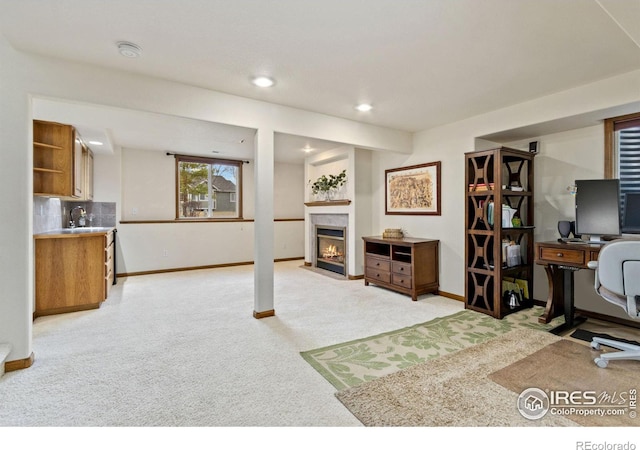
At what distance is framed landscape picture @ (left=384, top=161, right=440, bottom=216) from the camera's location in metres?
4.26

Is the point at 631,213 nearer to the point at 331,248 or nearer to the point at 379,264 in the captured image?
the point at 379,264

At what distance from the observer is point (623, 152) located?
304cm

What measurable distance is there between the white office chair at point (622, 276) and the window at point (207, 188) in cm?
586

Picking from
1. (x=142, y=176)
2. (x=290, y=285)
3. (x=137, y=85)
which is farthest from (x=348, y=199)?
(x=142, y=176)

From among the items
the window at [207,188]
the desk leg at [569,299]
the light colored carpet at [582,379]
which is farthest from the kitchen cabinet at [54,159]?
the desk leg at [569,299]

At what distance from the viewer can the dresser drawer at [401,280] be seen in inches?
158

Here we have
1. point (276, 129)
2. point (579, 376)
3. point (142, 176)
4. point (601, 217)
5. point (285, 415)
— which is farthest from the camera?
point (142, 176)

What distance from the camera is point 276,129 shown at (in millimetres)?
3299

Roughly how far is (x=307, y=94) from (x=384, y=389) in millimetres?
2615

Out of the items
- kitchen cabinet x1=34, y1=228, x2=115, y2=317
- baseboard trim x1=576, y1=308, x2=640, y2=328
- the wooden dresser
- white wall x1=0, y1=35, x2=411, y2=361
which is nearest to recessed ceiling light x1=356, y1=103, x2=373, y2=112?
white wall x1=0, y1=35, x2=411, y2=361

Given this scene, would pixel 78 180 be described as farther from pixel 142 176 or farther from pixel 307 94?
pixel 307 94

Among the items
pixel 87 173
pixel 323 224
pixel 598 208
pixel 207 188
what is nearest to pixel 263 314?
pixel 323 224

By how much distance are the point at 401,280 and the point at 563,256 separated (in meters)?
1.78

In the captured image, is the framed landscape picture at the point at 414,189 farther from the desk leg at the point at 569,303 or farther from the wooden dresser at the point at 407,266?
the desk leg at the point at 569,303
